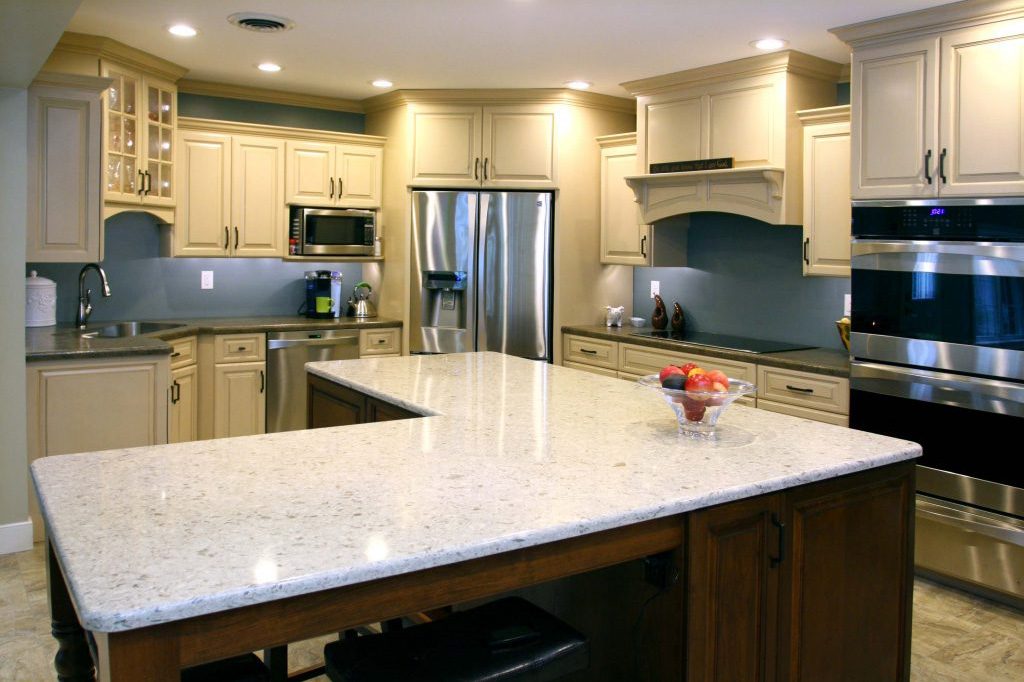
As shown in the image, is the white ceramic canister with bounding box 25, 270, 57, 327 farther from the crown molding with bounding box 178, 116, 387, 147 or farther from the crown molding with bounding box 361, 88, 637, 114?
the crown molding with bounding box 361, 88, 637, 114

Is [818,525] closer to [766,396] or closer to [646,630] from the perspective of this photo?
[646,630]

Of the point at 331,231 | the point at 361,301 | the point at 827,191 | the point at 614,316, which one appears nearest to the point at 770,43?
the point at 827,191

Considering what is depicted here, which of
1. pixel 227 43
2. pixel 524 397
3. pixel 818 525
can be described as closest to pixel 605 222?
pixel 227 43

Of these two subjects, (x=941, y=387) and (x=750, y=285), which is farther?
(x=750, y=285)

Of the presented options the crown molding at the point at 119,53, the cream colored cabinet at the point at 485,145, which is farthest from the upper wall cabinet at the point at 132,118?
the cream colored cabinet at the point at 485,145

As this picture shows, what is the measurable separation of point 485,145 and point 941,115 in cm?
280

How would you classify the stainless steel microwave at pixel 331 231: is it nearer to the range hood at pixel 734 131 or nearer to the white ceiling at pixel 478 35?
the white ceiling at pixel 478 35

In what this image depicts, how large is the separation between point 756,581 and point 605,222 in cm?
395

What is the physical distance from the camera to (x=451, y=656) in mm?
1709

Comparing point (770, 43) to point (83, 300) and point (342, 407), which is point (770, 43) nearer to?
point (342, 407)

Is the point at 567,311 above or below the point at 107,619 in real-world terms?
above

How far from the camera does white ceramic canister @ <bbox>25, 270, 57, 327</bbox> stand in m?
4.62

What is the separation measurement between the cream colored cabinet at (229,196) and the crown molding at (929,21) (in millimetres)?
3441

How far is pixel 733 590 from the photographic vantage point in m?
1.95
